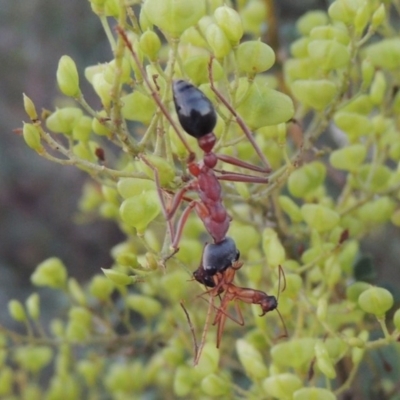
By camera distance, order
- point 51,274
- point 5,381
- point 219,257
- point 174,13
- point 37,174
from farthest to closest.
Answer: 1. point 37,174
2. point 5,381
3. point 51,274
4. point 219,257
5. point 174,13

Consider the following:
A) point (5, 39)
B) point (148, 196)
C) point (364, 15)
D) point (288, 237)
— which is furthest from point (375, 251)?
point (5, 39)

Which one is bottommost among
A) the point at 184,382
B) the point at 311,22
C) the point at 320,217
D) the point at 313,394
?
the point at 313,394

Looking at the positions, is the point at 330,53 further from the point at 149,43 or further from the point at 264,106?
the point at 149,43

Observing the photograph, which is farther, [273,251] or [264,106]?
[273,251]

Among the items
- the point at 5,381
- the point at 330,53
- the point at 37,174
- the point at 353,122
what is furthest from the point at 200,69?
the point at 37,174

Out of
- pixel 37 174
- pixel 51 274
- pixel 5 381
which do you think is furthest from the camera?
pixel 37 174

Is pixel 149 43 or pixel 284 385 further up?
pixel 149 43
